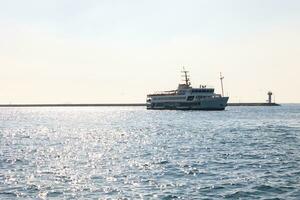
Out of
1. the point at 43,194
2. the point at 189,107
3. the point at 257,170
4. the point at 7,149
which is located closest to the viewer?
the point at 43,194

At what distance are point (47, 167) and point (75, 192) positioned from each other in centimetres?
1184

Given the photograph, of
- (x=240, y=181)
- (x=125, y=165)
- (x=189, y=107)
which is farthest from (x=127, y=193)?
(x=189, y=107)

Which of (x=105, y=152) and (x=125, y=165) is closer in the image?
(x=125, y=165)

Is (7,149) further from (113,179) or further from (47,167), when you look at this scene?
(113,179)

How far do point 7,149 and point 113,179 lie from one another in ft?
87.7

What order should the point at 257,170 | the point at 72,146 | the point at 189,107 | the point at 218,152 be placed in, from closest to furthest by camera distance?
the point at 257,170, the point at 218,152, the point at 72,146, the point at 189,107

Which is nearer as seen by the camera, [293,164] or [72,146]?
[293,164]

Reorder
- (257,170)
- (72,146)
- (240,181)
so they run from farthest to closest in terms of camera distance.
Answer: (72,146) → (257,170) → (240,181)

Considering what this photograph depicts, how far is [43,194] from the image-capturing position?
28328mm

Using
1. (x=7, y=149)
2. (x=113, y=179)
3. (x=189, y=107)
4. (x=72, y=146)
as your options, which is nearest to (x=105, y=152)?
(x=72, y=146)

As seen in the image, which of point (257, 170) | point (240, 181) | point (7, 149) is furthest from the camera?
point (7, 149)

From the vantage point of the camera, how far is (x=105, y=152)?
5281cm

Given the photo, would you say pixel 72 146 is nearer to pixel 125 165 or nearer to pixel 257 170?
pixel 125 165

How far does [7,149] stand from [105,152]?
41.7ft
